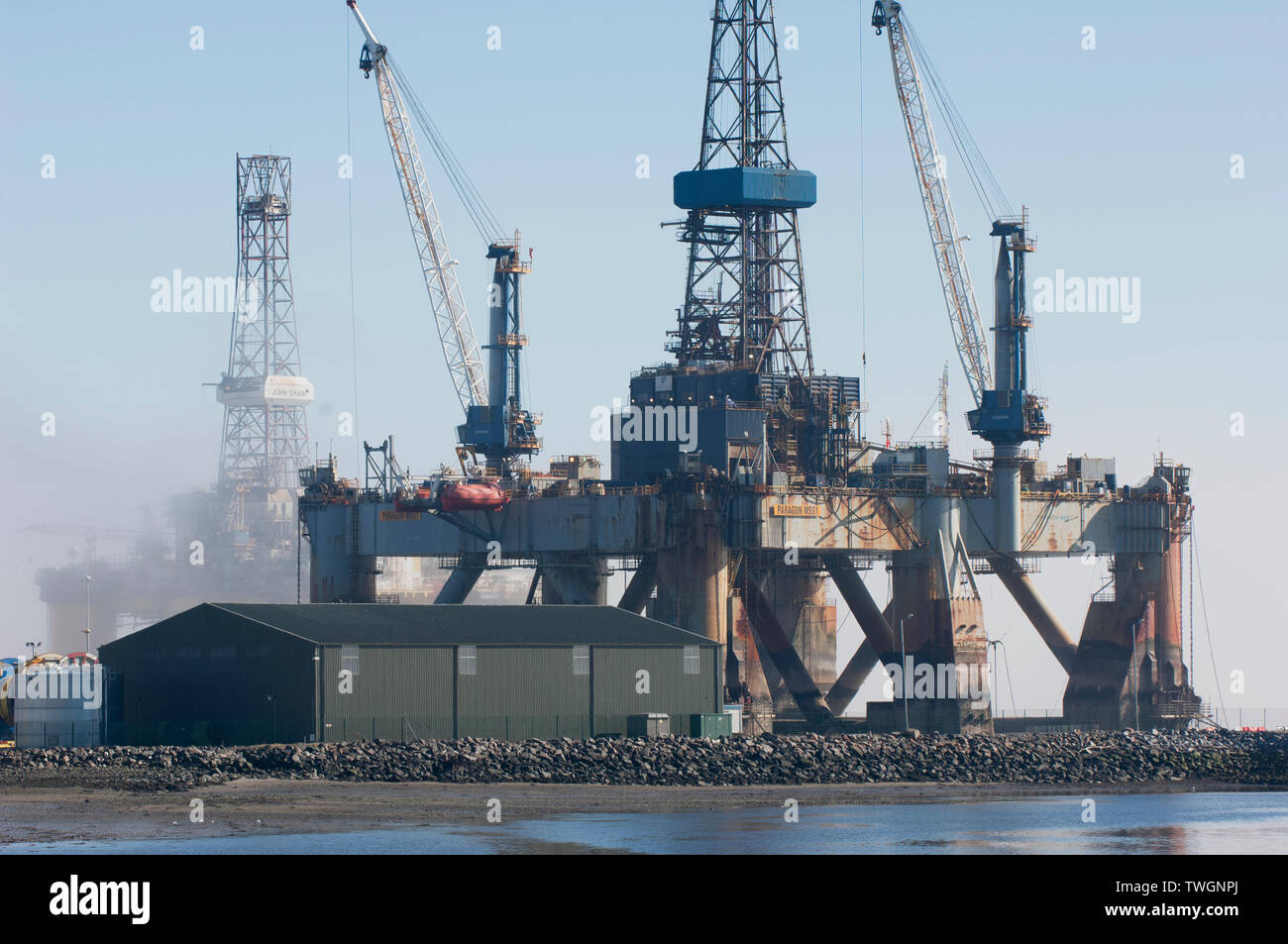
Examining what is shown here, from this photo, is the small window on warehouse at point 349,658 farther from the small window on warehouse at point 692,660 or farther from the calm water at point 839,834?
the calm water at point 839,834

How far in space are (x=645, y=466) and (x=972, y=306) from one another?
80.3 ft

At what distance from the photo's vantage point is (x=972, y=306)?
143m

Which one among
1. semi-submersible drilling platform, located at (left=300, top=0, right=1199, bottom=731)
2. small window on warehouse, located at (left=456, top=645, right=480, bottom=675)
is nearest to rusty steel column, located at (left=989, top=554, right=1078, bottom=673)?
semi-submersible drilling platform, located at (left=300, top=0, right=1199, bottom=731)

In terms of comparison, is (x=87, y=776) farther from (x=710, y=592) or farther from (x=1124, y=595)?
(x=1124, y=595)

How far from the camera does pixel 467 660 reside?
338 ft

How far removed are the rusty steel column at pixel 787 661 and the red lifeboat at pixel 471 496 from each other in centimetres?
1565

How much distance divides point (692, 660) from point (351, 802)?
92.0 ft

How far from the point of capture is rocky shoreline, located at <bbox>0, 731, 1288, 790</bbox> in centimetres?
9350

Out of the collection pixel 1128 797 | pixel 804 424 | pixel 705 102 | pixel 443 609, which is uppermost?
pixel 705 102

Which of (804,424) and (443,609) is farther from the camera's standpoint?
(804,424)

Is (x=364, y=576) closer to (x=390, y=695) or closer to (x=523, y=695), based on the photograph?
(x=523, y=695)

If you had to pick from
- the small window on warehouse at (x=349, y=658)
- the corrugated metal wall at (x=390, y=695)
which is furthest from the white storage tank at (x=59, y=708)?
the small window on warehouse at (x=349, y=658)

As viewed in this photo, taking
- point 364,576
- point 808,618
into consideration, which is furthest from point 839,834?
point 364,576
